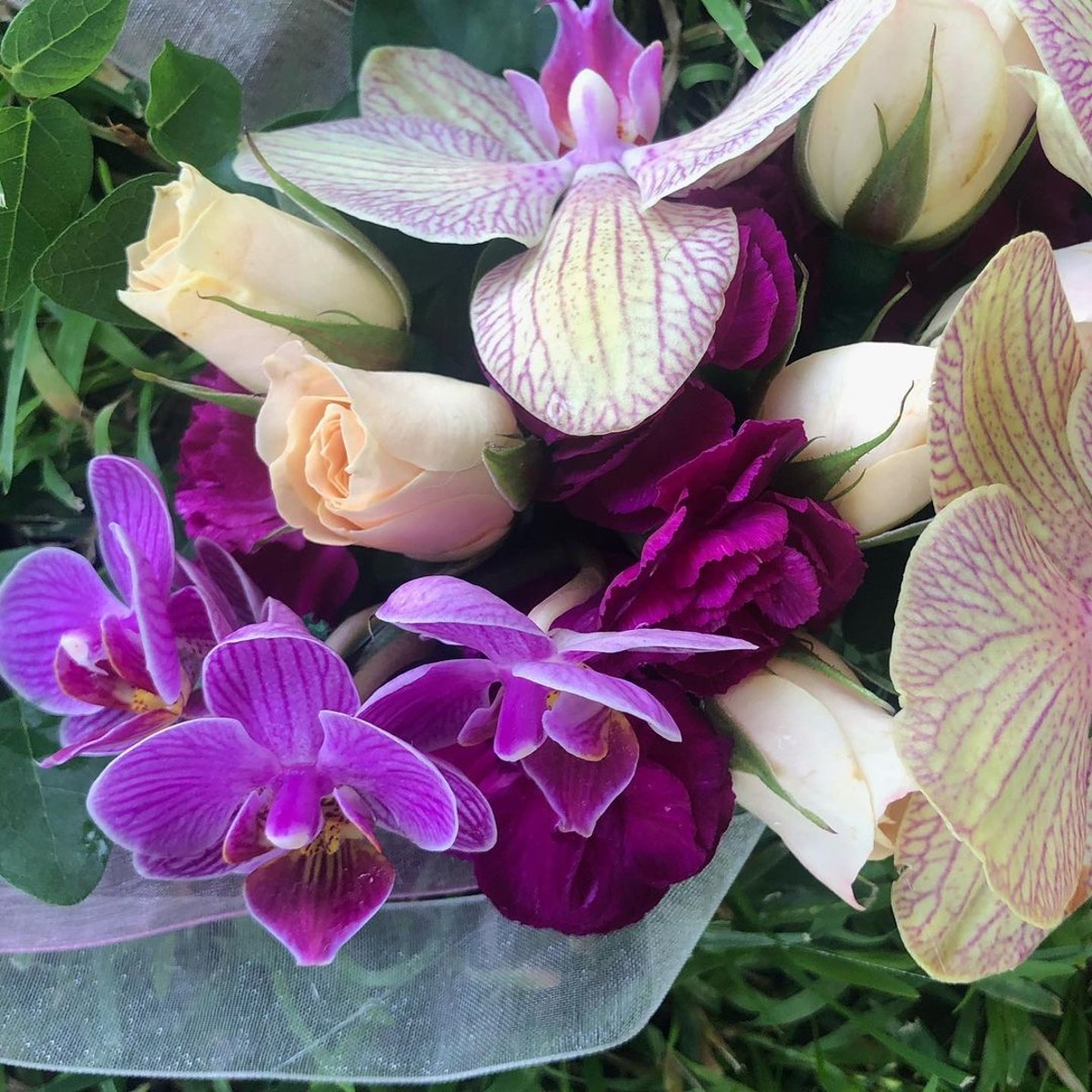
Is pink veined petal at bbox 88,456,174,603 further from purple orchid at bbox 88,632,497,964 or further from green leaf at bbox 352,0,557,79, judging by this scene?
green leaf at bbox 352,0,557,79

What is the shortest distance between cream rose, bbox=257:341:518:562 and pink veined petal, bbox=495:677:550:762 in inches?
2.3

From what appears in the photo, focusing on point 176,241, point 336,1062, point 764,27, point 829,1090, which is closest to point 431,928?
point 336,1062

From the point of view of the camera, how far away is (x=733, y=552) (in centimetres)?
28

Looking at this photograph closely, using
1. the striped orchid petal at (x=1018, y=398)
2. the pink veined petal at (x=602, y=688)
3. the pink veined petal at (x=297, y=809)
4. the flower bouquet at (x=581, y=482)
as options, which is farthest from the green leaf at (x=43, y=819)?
the striped orchid petal at (x=1018, y=398)

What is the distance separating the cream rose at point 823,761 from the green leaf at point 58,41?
0.96 feet

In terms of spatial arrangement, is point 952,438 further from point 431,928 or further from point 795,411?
point 431,928

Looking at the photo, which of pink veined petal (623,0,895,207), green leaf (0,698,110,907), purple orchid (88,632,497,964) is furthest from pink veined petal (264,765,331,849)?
pink veined petal (623,0,895,207)

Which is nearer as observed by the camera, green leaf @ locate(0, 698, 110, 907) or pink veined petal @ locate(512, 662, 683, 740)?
pink veined petal @ locate(512, 662, 683, 740)

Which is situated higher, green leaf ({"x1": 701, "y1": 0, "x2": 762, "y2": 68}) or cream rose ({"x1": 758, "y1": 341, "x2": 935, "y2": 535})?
green leaf ({"x1": 701, "y1": 0, "x2": 762, "y2": 68})

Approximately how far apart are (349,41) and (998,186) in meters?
0.26

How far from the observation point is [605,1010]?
433mm

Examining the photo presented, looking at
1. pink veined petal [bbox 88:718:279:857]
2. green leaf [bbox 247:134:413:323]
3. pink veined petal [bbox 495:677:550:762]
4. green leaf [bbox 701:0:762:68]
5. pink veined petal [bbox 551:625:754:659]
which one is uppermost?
green leaf [bbox 701:0:762:68]

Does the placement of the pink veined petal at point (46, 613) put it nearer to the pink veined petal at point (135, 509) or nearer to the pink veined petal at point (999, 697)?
the pink veined petal at point (135, 509)

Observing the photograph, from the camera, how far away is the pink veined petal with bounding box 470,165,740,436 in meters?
0.28
